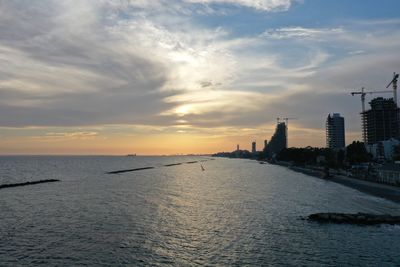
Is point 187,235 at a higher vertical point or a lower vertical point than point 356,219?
lower

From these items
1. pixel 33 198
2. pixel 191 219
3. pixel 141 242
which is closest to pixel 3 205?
Result: pixel 33 198

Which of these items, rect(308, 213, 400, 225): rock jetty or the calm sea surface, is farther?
rect(308, 213, 400, 225): rock jetty

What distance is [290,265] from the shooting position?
3456cm

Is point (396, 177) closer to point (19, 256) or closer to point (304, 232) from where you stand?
point (304, 232)

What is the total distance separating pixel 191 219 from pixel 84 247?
21.4 meters

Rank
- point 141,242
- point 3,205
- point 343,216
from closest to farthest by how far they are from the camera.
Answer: point 141,242 < point 343,216 < point 3,205

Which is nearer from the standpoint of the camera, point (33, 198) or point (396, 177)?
point (33, 198)

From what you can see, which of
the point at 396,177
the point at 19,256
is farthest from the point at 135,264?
the point at 396,177

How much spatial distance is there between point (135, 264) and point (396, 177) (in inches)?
3458

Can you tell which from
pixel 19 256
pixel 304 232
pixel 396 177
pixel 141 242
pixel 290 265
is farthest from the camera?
pixel 396 177

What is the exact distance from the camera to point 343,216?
2249 inches

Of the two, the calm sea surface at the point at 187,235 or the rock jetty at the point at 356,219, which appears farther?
the rock jetty at the point at 356,219

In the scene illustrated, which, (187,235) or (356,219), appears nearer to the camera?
(187,235)

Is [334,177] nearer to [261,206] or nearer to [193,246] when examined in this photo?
[261,206]
